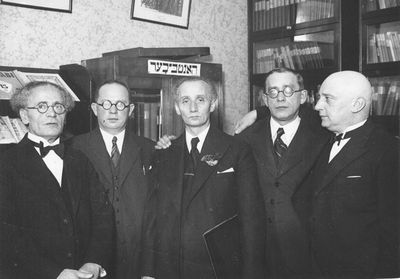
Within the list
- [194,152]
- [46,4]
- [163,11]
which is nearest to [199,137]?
[194,152]

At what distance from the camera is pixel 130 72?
2836mm

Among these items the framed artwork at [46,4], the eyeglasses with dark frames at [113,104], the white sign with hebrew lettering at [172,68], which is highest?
the framed artwork at [46,4]

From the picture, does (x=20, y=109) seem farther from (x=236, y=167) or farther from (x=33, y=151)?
(x=236, y=167)

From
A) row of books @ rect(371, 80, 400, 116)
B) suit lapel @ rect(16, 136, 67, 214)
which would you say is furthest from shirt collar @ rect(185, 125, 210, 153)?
row of books @ rect(371, 80, 400, 116)

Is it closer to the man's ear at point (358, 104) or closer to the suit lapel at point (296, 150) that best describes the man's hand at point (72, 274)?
the suit lapel at point (296, 150)

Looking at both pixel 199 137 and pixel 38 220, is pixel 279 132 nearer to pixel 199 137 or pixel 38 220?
pixel 199 137

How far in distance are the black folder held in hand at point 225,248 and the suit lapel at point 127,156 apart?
0.53 metres

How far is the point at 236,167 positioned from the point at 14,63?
185 centimetres

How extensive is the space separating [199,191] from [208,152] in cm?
19

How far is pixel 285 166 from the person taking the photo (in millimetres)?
2301

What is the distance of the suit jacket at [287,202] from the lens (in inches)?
89.6

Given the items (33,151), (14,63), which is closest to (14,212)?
(33,151)

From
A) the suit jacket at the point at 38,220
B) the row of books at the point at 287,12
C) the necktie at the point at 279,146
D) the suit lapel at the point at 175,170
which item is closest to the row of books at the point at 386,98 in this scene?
the row of books at the point at 287,12

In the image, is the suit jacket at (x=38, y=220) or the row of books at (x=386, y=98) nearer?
the suit jacket at (x=38, y=220)
